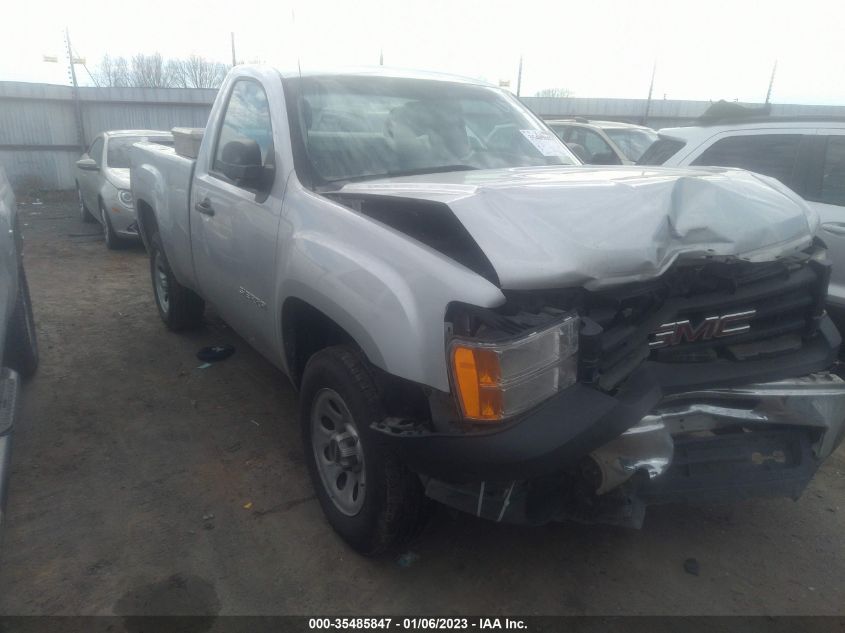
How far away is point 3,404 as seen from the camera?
8.22 feet

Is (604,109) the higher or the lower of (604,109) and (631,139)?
the higher

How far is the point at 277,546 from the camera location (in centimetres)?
274

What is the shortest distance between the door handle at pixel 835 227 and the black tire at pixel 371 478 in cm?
326

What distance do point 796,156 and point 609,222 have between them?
306 cm

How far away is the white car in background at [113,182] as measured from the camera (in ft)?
27.3

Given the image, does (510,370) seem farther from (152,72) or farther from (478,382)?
(152,72)

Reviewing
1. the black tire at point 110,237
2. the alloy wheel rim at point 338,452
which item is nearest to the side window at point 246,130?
the alloy wheel rim at point 338,452

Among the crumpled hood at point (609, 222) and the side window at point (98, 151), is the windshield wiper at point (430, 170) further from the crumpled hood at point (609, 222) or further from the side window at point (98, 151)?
the side window at point (98, 151)

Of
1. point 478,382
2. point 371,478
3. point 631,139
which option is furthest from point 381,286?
point 631,139

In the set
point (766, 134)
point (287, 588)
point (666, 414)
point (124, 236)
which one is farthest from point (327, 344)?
point (124, 236)

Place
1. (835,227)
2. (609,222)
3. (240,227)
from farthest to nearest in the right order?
(835,227)
(240,227)
(609,222)

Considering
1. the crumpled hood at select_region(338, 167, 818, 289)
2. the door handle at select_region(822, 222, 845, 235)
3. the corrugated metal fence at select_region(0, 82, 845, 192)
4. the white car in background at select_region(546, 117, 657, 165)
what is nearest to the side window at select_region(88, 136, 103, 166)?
the corrugated metal fence at select_region(0, 82, 845, 192)

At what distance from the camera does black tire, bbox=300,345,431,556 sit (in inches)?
91.4

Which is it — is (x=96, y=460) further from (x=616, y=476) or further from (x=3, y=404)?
(x=616, y=476)
